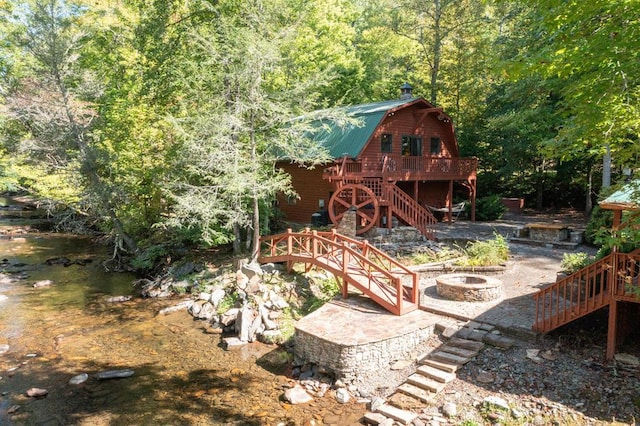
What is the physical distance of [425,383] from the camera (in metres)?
8.80

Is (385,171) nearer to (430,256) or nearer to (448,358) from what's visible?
(430,256)

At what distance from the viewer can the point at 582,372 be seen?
8539mm

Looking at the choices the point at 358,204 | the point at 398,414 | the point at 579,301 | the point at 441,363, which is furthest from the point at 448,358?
the point at 358,204

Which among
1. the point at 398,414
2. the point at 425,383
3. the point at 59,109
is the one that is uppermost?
the point at 59,109

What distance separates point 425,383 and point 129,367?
724 cm

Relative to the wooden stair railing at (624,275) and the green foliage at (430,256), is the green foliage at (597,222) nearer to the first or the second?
the green foliage at (430,256)

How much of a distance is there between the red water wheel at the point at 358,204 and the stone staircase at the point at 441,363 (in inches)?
316

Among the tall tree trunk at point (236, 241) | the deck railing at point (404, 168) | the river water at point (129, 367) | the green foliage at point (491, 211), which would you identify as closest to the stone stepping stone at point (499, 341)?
the river water at point (129, 367)

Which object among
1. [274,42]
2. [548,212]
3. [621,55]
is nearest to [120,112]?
[274,42]

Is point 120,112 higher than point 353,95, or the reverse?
point 353,95

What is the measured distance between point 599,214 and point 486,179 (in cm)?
1241

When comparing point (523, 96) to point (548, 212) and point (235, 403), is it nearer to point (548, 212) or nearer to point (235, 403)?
point (548, 212)

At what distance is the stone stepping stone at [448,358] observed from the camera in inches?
→ 365

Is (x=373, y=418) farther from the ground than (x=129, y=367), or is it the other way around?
(x=373, y=418)
